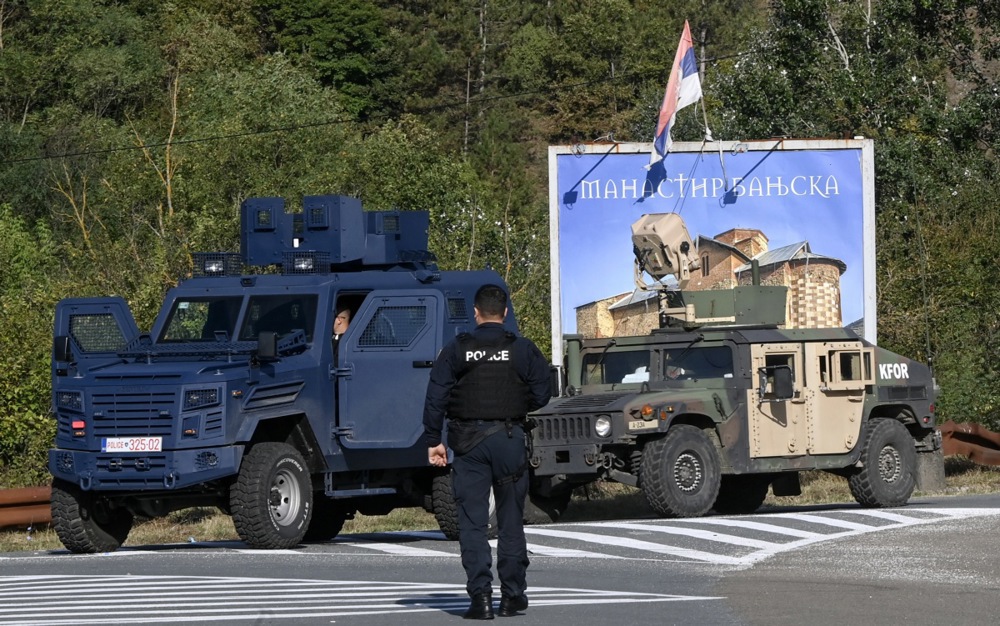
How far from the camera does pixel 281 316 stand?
15883 mm

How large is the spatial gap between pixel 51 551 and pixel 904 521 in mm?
7529

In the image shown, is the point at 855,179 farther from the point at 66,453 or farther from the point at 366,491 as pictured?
the point at 66,453

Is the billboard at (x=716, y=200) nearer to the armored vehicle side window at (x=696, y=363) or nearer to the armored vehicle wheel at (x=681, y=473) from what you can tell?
the armored vehicle side window at (x=696, y=363)

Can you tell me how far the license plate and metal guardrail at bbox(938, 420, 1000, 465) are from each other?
1283 cm

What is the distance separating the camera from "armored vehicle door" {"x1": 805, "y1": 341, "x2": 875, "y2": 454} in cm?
→ 1928

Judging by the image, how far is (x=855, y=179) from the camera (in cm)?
2481

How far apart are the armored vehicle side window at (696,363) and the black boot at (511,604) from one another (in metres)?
8.76

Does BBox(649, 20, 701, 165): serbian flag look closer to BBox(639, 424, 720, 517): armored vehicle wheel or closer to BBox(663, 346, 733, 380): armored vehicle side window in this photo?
BBox(663, 346, 733, 380): armored vehicle side window

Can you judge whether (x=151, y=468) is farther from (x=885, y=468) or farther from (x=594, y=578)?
(x=885, y=468)

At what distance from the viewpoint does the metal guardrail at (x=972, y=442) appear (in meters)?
24.6

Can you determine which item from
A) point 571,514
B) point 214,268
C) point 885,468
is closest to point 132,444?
point 214,268

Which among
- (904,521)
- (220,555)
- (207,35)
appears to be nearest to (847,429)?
(904,521)

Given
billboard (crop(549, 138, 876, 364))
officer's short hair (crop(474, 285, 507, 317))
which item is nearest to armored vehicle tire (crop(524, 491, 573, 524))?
billboard (crop(549, 138, 876, 364))

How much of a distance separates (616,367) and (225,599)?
27.9ft
